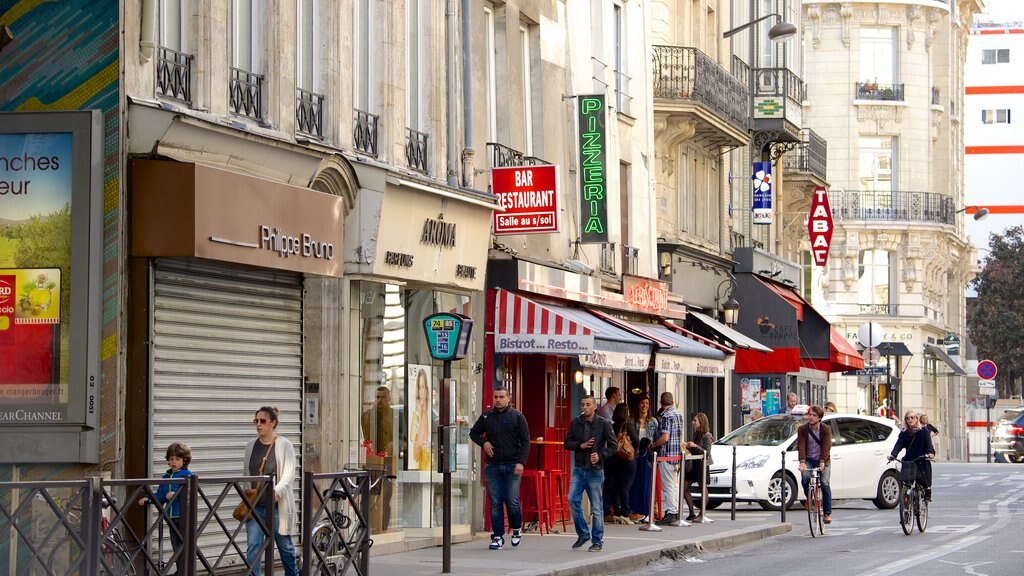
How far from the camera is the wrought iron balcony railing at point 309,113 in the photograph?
18.0 meters

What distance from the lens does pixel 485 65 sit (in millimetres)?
23047

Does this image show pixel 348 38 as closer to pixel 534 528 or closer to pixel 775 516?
pixel 534 528

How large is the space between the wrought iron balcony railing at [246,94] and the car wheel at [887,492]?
16.4 metres

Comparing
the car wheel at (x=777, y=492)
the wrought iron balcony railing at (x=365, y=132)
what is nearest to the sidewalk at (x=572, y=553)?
the wrought iron balcony railing at (x=365, y=132)

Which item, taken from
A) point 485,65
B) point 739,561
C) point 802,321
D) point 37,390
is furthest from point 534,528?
point 802,321

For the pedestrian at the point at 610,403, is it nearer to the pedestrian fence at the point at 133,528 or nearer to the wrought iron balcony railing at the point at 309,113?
the wrought iron balcony railing at the point at 309,113

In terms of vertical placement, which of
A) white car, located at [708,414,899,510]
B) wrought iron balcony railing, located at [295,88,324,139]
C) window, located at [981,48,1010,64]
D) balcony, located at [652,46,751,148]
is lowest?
white car, located at [708,414,899,510]

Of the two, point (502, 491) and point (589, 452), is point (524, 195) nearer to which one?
point (589, 452)

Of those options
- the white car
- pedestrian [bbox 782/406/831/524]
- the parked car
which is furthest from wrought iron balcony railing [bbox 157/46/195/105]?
the parked car

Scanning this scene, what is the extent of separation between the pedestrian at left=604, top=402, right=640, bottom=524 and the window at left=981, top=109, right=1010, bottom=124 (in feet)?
239

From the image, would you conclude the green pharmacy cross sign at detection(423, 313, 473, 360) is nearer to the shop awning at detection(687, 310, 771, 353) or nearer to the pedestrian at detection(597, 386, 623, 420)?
the pedestrian at detection(597, 386, 623, 420)

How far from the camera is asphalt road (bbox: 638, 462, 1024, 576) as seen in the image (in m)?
18.0

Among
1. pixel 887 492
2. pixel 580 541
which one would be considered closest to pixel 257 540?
pixel 580 541

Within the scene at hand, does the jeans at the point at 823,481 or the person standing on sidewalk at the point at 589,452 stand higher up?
the person standing on sidewalk at the point at 589,452
